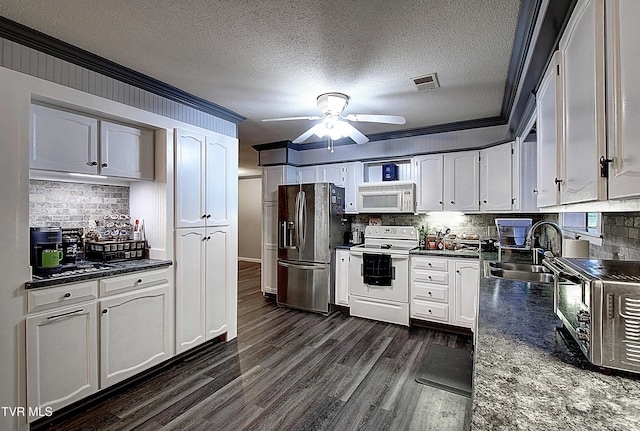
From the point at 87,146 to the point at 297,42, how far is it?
170 cm

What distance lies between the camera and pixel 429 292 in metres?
3.62

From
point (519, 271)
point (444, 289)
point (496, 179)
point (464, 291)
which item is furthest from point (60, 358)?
point (496, 179)

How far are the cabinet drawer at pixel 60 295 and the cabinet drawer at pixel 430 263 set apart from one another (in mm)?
3150

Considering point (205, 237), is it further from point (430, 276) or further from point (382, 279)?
point (430, 276)

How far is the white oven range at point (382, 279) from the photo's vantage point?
12.4 ft

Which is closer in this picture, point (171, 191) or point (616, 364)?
point (616, 364)

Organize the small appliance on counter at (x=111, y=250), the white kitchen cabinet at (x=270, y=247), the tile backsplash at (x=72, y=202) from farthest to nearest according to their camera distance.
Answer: the white kitchen cabinet at (x=270, y=247), the small appliance on counter at (x=111, y=250), the tile backsplash at (x=72, y=202)

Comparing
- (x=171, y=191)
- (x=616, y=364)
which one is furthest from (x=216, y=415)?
(x=616, y=364)

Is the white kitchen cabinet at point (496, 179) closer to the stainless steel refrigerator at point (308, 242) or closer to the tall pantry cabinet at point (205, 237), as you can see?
the stainless steel refrigerator at point (308, 242)

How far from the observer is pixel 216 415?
6.79 feet

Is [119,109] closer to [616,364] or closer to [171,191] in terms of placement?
[171,191]

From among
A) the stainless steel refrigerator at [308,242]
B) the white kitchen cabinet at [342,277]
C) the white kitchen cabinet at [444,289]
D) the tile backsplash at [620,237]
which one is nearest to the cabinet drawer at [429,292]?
the white kitchen cabinet at [444,289]

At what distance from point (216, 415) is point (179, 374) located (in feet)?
2.31

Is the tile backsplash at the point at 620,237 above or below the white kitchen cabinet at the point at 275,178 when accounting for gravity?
below
